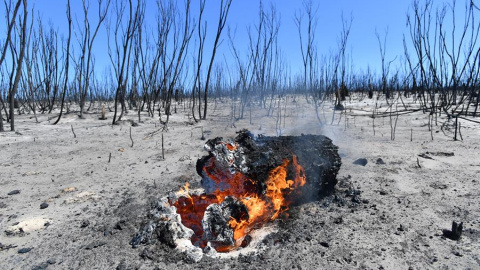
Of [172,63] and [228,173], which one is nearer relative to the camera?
[228,173]

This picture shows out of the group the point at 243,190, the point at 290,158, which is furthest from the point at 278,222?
the point at 290,158

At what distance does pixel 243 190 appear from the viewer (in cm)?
227

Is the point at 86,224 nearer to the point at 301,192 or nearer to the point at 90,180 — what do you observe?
the point at 90,180

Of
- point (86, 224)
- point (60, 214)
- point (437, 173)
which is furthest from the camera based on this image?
point (437, 173)

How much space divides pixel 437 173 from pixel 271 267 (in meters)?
2.36

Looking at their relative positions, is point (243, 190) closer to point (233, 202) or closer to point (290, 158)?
point (233, 202)

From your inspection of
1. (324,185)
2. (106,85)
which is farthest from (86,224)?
(106,85)

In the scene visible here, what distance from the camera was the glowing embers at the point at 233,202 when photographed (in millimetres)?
1973

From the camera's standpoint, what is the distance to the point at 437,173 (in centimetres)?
306

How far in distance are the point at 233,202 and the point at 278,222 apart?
43 cm

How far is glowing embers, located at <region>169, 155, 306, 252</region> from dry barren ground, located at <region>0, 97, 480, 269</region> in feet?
0.56

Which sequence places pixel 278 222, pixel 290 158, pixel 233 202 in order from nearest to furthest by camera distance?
pixel 233 202 → pixel 278 222 → pixel 290 158

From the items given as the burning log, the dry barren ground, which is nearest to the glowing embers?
the burning log

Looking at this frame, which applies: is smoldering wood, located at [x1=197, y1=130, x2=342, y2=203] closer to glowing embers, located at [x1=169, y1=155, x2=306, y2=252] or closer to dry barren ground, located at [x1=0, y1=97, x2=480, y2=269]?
glowing embers, located at [x1=169, y1=155, x2=306, y2=252]
